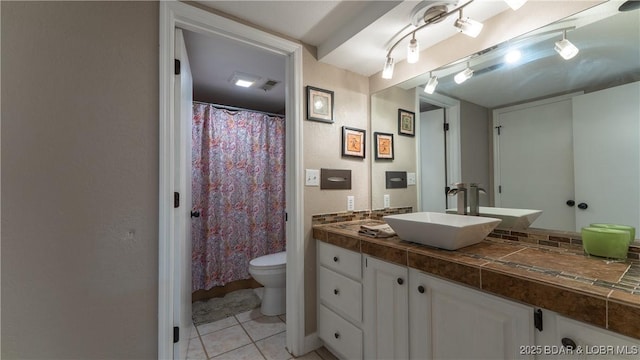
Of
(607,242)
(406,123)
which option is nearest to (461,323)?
(607,242)

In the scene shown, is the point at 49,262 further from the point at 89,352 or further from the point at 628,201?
the point at 628,201

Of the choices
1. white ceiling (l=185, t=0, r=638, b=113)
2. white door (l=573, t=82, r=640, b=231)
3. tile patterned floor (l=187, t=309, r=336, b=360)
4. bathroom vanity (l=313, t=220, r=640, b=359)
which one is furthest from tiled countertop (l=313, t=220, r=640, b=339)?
white ceiling (l=185, t=0, r=638, b=113)

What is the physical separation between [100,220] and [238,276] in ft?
5.58

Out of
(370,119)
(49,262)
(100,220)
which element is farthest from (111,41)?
(370,119)

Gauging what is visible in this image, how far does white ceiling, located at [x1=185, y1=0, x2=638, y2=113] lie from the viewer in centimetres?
131

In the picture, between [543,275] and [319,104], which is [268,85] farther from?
[543,275]

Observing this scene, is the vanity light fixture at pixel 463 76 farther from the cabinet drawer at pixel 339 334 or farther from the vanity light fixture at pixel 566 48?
the cabinet drawer at pixel 339 334

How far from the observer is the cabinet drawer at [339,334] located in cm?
138

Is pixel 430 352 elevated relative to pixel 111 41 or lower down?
lower down

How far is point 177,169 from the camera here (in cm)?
133

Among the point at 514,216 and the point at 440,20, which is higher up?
the point at 440,20

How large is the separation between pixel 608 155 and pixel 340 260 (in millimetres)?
1310

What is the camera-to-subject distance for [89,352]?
111 cm

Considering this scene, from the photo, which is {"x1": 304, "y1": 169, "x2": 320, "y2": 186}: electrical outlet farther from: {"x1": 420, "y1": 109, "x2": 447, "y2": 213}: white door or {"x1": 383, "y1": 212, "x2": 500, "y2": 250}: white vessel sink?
{"x1": 420, "y1": 109, "x2": 447, "y2": 213}: white door
